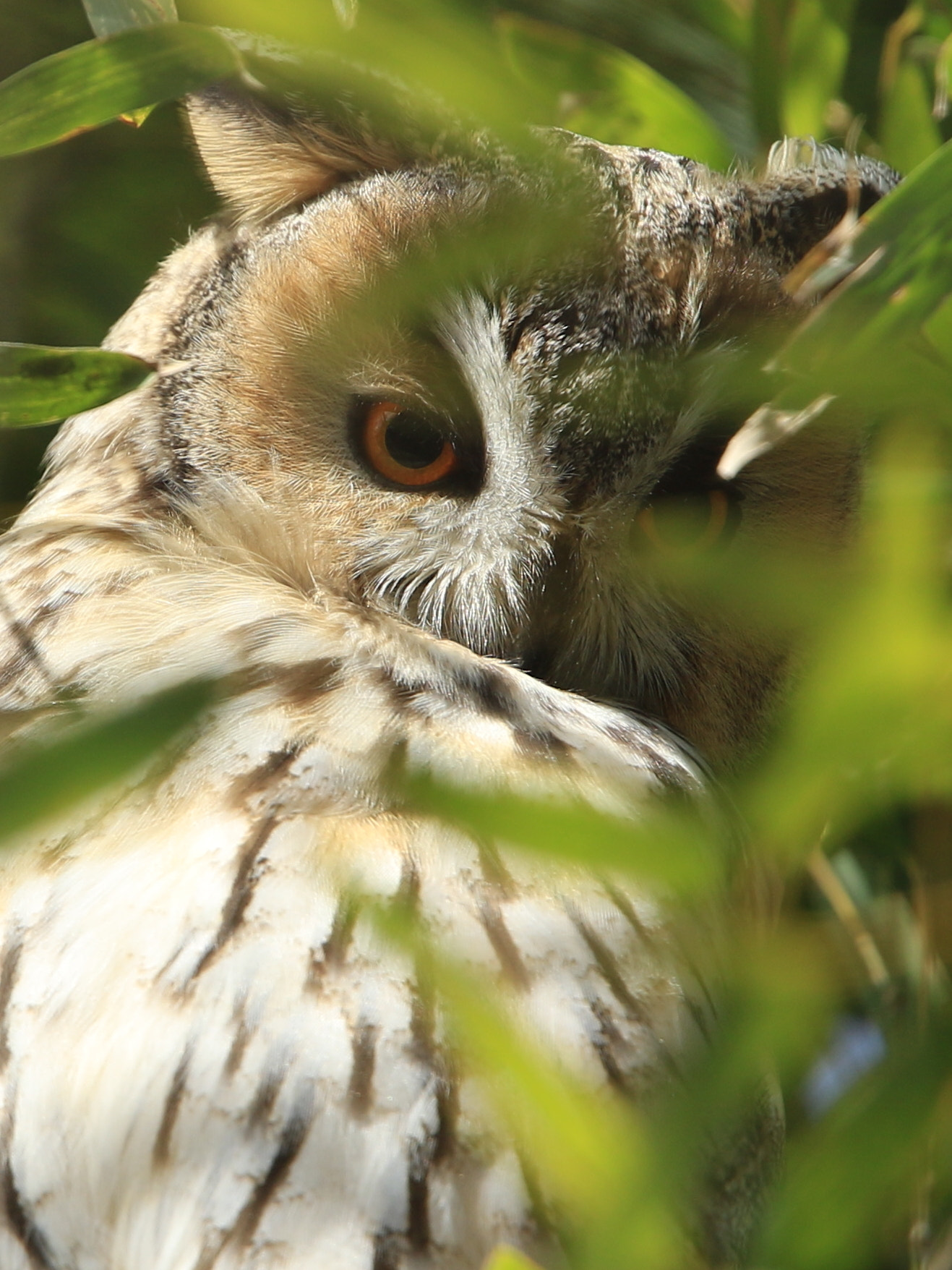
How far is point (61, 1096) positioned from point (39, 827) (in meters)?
0.20

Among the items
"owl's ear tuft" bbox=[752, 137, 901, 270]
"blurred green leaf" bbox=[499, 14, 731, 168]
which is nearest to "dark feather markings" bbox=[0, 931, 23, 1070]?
"owl's ear tuft" bbox=[752, 137, 901, 270]

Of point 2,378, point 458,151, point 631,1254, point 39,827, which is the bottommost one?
point 631,1254

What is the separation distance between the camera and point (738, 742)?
1.63 meters

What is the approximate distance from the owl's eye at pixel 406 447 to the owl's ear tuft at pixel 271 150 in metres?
0.27

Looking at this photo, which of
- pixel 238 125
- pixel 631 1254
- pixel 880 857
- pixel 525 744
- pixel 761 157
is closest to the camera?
pixel 631 1254

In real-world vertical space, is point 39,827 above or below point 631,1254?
above

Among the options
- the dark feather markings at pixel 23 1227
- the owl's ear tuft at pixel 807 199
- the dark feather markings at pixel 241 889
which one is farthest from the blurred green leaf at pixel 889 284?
the dark feather markings at pixel 23 1227

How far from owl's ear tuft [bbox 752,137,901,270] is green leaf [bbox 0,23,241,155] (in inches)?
23.9

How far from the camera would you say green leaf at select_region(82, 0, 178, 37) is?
1.19 m

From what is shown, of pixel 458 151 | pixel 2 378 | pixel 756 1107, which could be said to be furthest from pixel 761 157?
pixel 756 1107

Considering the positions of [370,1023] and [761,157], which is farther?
[761,157]

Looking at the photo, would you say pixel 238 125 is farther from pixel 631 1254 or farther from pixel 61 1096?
pixel 631 1254

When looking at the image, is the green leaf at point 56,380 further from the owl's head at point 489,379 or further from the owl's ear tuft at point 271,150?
the owl's ear tuft at point 271,150

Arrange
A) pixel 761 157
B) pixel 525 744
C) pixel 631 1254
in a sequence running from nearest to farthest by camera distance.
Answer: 1. pixel 631 1254
2. pixel 525 744
3. pixel 761 157
